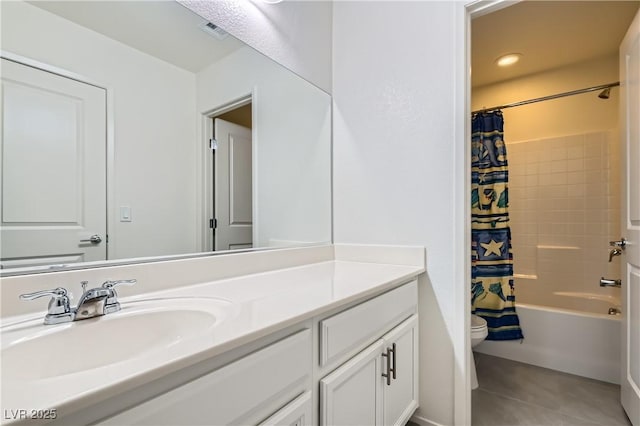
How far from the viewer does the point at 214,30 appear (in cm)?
121

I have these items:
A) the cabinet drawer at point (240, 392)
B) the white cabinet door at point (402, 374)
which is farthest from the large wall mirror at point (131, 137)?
the white cabinet door at point (402, 374)

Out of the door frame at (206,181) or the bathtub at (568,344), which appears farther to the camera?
the bathtub at (568,344)

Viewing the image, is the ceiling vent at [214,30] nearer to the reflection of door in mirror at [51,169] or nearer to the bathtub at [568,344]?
the reflection of door in mirror at [51,169]

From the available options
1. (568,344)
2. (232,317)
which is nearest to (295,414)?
(232,317)

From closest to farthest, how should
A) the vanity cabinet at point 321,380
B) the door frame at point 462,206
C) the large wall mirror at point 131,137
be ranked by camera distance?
the vanity cabinet at point 321,380, the large wall mirror at point 131,137, the door frame at point 462,206

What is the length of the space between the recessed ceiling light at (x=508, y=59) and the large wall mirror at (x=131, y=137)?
1.91 m

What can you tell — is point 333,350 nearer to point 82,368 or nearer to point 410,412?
point 82,368

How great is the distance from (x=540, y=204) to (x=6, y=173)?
3.33m

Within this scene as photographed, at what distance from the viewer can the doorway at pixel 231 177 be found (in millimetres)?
1245

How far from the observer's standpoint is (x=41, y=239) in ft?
2.67

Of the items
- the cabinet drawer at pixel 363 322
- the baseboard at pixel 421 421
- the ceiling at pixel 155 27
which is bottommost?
the baseboard at pixel 421 421

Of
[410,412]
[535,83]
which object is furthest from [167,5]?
[535,83]

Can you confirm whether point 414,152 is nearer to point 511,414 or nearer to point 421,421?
point 421,421

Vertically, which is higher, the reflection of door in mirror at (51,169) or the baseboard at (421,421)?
the reflection of door in mirror at (51,169)
